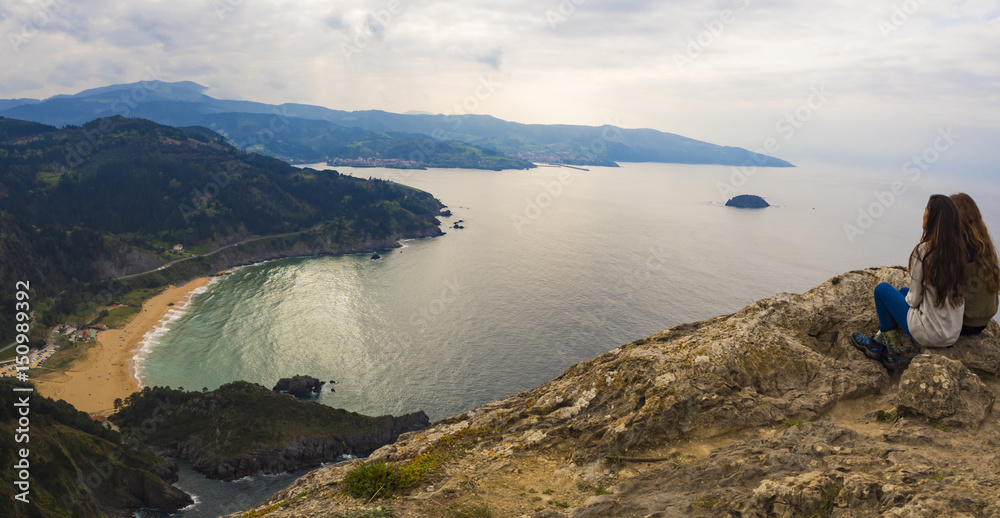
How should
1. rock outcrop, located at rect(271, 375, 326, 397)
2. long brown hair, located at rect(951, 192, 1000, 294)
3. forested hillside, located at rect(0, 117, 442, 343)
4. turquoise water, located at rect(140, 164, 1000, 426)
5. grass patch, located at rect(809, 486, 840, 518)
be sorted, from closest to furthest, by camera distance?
grass patch, located at rect(809, 486, 840, 518)
long brown hair, located at rect(951, 192, 1000, 294)
rock outcrop, located at rect(271, 375, 326, 397)
turquoise water, located at rect(140, 164, 1000, 426)
forested hillside, located at rect(0, 117, 442, 343)

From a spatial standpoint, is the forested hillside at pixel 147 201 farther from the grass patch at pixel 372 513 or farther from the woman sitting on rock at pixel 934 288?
the woman sitting on rock at pixel 934 288

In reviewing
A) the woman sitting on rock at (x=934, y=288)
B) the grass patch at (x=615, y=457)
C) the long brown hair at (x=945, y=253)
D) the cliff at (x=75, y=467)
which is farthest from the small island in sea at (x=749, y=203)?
the grass patch at (x=615, y=457)

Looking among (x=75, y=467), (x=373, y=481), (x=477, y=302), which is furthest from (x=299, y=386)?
(x=373, y=481)

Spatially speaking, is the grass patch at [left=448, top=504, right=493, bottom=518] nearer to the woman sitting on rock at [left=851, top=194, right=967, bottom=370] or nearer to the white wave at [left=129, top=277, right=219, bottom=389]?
the woman sitting on rock at [left=851, top=194, right=967, bottom=370]

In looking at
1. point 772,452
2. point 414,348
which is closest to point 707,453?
point 772,452

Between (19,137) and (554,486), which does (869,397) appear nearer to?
(554,486)

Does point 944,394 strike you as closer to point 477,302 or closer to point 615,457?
point 615,457

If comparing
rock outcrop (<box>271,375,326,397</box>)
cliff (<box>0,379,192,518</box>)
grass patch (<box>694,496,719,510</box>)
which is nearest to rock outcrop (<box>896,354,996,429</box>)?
grass patch (<box>694,496,719,510</box>)
